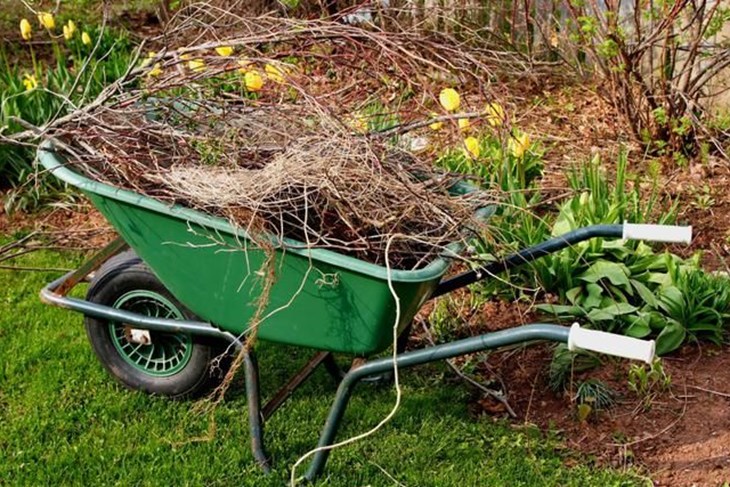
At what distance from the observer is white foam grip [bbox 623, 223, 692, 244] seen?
2514mm

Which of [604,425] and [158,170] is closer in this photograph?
[158,170]

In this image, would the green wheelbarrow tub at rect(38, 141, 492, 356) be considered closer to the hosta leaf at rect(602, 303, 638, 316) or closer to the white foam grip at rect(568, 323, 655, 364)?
the white foam grip at rect(568, 323, 655, 364)

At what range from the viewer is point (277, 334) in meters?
2.59

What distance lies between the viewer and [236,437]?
3014 millimetres

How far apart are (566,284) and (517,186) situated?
0.54 metres

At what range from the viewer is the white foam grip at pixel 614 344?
6.51 ft

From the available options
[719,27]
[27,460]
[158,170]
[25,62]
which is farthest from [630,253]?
[25,62]

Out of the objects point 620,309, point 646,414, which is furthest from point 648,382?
point 620,309

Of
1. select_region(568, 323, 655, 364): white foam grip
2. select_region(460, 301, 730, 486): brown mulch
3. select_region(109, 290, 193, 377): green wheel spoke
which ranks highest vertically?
select_region(568, 323, 655, 364): white foam grip

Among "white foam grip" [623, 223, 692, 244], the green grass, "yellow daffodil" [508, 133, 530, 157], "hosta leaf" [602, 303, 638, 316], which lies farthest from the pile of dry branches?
"hosta leaf" [602, 303, 638, 316]

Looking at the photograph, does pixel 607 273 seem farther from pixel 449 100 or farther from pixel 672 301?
pixel 449 100

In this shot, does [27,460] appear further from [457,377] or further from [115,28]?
[115,28]

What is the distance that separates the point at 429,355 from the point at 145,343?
3.60ft

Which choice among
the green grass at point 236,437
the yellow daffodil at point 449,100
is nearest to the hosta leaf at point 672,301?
the green grass at point 236,437
